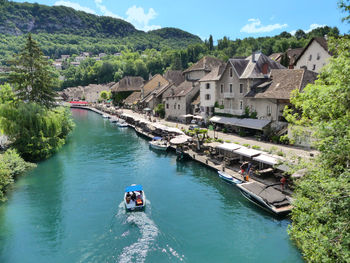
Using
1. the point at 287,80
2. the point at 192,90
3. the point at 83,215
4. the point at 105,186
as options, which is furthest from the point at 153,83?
the point at 83,215

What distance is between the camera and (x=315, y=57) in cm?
4888

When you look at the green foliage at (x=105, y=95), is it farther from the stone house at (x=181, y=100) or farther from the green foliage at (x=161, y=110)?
the stone house at (x=181, y=100)

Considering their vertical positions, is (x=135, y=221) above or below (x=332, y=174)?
below

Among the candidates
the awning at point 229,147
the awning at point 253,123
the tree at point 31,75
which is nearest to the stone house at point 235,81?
the awning at point 253,123

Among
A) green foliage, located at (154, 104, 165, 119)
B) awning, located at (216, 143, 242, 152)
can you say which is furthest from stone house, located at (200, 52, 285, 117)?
green foliage, located at (154, 104, 165, 119)

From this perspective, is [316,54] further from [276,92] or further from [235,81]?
[276,92]

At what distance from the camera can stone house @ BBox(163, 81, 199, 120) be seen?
60062 mm

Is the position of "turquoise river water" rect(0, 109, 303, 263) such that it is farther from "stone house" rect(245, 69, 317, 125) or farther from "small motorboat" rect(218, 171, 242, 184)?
"stone house" rect(245, 69, 317, 125)

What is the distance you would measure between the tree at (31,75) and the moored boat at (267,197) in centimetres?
3290

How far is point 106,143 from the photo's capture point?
51.5m

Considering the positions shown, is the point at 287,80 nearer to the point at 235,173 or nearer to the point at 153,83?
the point at 235,173

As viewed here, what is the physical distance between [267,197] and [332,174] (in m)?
11.8

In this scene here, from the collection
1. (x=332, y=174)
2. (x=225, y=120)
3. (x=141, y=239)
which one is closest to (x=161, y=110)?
(x=225, y=120)

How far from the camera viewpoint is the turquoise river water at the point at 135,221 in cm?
1781
